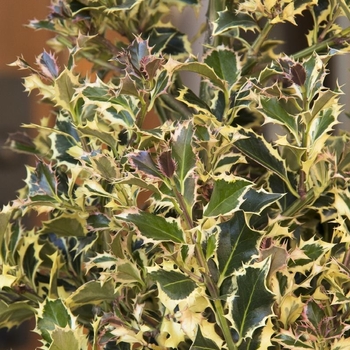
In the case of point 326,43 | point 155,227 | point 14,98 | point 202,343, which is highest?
→ point 14,98

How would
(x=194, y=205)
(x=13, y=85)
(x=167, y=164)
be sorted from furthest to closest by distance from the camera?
(x=13, y=85) → (x=194, y=205) → (x=167, y=164)

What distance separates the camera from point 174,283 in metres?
0.46

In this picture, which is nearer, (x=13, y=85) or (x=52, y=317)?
(x=52, y=317)

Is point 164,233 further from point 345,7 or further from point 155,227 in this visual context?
point 345,7

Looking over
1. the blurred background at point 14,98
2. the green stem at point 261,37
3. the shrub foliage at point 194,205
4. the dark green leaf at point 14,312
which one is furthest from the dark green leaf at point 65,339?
the blurred background at point 14,98

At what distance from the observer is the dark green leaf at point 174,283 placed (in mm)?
457

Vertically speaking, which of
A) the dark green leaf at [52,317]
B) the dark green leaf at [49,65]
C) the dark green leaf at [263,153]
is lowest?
the dark green leaf at [52,317]

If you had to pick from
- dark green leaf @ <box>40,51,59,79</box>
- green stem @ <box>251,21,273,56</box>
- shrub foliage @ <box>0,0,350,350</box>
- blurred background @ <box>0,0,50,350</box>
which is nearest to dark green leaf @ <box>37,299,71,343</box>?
shrub foliage @ <box>0,0,350,350</box>

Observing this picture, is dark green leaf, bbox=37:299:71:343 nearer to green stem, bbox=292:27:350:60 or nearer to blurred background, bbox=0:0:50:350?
green stem, bbox=292:27:350:60

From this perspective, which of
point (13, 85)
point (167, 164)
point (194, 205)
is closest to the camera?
point (167, 164)

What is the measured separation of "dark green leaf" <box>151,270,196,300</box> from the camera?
46cm

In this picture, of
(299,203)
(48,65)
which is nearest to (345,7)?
(299,203)

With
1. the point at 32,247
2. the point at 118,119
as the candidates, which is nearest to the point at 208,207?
the point at 118,119

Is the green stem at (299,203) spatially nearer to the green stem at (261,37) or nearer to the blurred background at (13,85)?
the green stem at (261,37)
